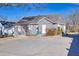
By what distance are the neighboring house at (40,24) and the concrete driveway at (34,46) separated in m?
0.06

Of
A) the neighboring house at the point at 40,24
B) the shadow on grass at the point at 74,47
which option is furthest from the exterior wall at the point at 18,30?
the shadow on grass at the point at 74,47

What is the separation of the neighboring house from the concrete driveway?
6 centimetres

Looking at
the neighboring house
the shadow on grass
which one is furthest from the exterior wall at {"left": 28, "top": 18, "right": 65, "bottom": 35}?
the shadow on grass

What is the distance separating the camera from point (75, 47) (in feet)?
5.52

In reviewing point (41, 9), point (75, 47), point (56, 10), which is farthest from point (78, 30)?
point (41, 9)

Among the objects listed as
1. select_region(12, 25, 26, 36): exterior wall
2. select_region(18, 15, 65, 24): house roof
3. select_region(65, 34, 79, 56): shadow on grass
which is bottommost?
select_region(65, 34, 79, 56): shadow on grass

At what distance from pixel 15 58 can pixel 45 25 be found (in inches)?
14.7

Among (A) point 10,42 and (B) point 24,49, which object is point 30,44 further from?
(A) point 10,42

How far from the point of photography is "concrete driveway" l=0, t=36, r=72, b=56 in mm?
1688

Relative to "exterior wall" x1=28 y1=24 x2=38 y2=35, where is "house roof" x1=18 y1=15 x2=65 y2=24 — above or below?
above

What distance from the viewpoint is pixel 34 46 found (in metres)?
1.70

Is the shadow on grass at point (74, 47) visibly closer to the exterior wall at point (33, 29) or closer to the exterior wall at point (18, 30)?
the exterior wall at point (33, 29)

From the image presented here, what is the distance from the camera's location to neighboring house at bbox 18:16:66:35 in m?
1.71

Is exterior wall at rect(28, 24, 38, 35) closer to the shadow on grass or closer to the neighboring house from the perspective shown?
the neighboring house
